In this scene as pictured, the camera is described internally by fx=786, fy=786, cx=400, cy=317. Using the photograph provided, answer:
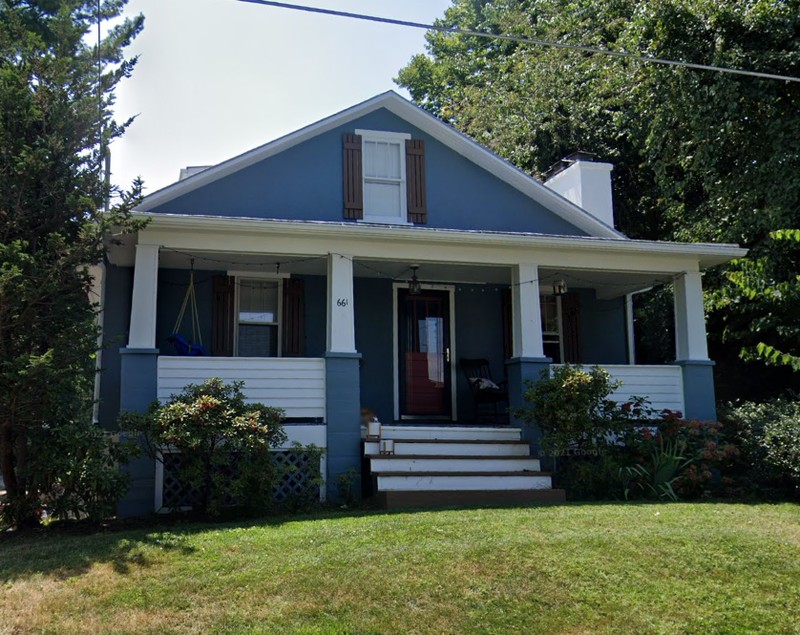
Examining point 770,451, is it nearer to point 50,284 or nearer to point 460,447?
point 460,447

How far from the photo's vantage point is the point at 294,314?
1207 centimetres

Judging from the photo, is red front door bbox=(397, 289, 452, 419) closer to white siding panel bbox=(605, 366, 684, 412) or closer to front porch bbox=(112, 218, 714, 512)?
front porch bbox=(112, 218, 714, 512)

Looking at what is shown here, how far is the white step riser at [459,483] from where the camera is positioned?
9.51 metres

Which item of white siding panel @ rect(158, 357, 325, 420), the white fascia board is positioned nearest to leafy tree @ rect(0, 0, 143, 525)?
the white fascia board

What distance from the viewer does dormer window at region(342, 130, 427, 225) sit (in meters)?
12.3

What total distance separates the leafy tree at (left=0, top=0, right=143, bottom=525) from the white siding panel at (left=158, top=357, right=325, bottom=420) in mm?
1560

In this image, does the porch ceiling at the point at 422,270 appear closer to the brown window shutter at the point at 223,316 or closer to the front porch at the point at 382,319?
the front porch at the point at 382,319

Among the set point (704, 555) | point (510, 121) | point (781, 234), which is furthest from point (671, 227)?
point (704, 555)

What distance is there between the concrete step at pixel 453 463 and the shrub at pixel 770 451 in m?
2.77

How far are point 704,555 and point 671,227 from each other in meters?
13.6

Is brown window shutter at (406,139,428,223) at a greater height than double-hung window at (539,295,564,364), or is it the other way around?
brown window shutter at (406,139,428,223)

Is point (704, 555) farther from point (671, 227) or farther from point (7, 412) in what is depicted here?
point (671, 227)

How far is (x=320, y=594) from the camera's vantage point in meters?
5.69

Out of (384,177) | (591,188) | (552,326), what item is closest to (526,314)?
(552,326)
